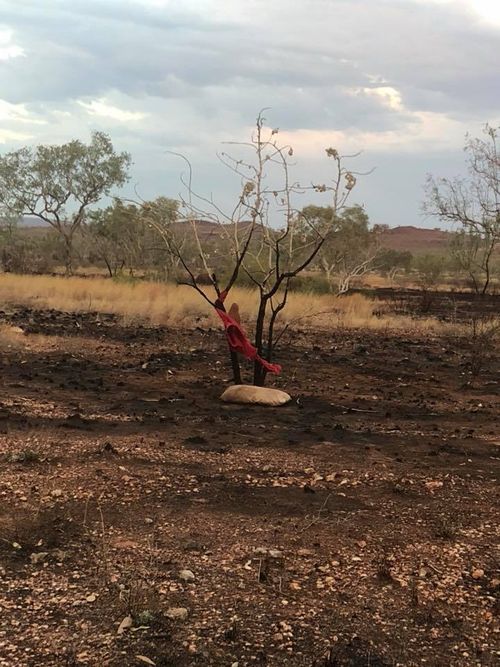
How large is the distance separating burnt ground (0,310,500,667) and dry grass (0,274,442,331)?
27.9ft

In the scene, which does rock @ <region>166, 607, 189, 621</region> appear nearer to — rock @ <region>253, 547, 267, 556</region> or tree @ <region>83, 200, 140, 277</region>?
rock @ <region>253, 547, 267, 556</region>

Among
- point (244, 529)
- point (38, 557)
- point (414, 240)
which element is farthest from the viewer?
point (414, 240)

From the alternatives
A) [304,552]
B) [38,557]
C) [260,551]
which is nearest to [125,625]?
[38,557]

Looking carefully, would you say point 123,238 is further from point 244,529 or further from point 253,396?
point 244,529

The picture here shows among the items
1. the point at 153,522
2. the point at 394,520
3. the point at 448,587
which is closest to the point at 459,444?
the point at 394,520

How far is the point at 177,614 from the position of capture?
289cm

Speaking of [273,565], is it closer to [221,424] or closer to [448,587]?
[448,587]

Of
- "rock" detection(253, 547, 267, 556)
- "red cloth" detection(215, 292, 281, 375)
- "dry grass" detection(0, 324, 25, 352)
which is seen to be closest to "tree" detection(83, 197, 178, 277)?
"dry grass" detection(0, 324, 25, 352)

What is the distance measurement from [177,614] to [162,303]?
14975mm

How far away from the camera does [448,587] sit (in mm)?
3244

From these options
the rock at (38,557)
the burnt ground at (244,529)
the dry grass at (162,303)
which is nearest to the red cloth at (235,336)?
the burnt ground at (244,529)

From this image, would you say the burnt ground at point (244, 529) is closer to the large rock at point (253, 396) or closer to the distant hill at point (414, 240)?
the large rock at point (253, 396)

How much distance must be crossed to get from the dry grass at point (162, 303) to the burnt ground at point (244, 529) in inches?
334

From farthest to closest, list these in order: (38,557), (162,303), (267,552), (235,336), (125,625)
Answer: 1. (162,303)
2. (235,336)
3. (267,552)
4. (38,557)
5. (125,625)
